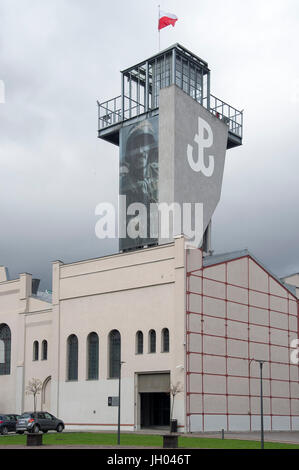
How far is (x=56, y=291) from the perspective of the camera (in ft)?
201

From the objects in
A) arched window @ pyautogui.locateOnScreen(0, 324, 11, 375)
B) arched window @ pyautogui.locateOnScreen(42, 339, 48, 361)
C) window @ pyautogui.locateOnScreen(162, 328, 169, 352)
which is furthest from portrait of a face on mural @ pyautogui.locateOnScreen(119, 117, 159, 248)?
arched window @ pyautogui.locateOnScreen(0, 324, 11, 375)

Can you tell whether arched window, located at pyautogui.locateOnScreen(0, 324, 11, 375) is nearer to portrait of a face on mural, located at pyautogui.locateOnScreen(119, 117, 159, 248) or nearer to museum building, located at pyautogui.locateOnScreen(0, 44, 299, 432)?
museum building, located at pyautogui.locateOnScreen(0, 44, 299, 432)

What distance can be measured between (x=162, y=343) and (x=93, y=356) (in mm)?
7874

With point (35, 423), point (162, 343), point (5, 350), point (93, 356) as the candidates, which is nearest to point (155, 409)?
point (162, 343)

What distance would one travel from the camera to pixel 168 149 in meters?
64.1

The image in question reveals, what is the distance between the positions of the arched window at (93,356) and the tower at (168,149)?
1069cm

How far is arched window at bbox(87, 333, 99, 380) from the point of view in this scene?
5719cm

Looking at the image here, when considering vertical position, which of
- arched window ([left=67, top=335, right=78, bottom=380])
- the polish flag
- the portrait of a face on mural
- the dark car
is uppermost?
the polish flag

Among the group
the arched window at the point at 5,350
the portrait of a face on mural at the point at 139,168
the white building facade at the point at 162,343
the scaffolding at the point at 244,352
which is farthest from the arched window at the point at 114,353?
the arched window at the point at 5,350

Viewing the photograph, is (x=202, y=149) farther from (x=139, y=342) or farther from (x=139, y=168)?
(x=139, y=342)

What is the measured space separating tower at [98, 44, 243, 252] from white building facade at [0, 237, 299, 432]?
805cm

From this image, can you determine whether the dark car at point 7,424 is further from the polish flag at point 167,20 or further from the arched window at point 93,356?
the polish flag at point 167,20

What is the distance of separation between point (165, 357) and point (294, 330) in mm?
16372
